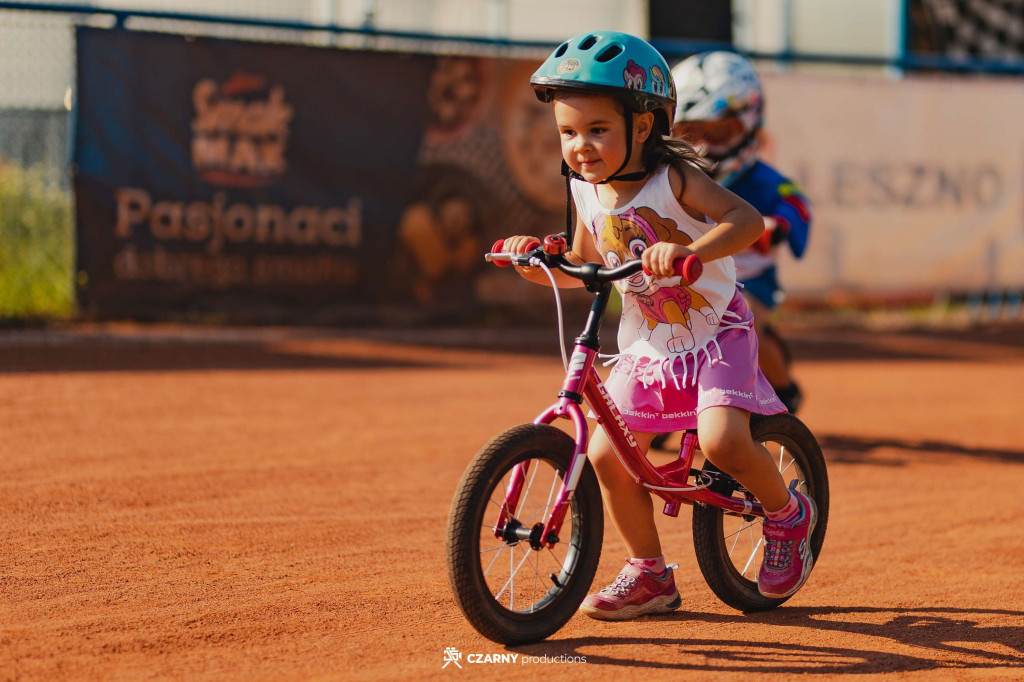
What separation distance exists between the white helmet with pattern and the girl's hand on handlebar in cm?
270

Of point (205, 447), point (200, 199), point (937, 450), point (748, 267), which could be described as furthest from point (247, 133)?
point (937, 450)

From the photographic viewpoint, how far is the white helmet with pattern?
5758 millimetres

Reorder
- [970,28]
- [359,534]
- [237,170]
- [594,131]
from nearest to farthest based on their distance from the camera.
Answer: [594,131], [359,534], [237,170], [970,28]

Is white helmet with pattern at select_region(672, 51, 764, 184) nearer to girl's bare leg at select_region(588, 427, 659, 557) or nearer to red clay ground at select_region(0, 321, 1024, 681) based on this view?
red clay ground at select_region(0, 321, 1024, 681)

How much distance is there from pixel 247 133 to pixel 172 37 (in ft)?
3.03

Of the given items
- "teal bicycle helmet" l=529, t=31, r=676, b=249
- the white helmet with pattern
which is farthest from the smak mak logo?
"teal bicycle helmet" l=529, t=31, r=676, b=249

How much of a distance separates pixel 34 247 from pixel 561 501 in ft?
24.2

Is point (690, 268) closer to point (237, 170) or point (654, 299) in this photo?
point (654, 299)

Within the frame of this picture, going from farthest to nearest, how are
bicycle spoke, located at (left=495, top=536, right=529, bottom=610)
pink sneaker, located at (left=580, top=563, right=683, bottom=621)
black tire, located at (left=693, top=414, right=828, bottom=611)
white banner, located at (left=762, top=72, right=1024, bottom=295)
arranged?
white banner, located at (left=762, top=72, right=1024, bottom=295), black tire, located at (left=693, top=414, right=828, bottom=611), pink sneaker, located at (left=580, top=563, right=683, bottom=621), bicycle spoke, located at (left=495, top=536, right=529, bottom=610)

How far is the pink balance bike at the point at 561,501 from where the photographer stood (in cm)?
324

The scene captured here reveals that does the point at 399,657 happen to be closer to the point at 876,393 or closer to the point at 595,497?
the point at 595,497

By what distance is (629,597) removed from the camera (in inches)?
145

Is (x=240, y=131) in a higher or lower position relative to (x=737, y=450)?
higher

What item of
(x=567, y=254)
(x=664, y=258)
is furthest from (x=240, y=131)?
(x=664, y=258)
